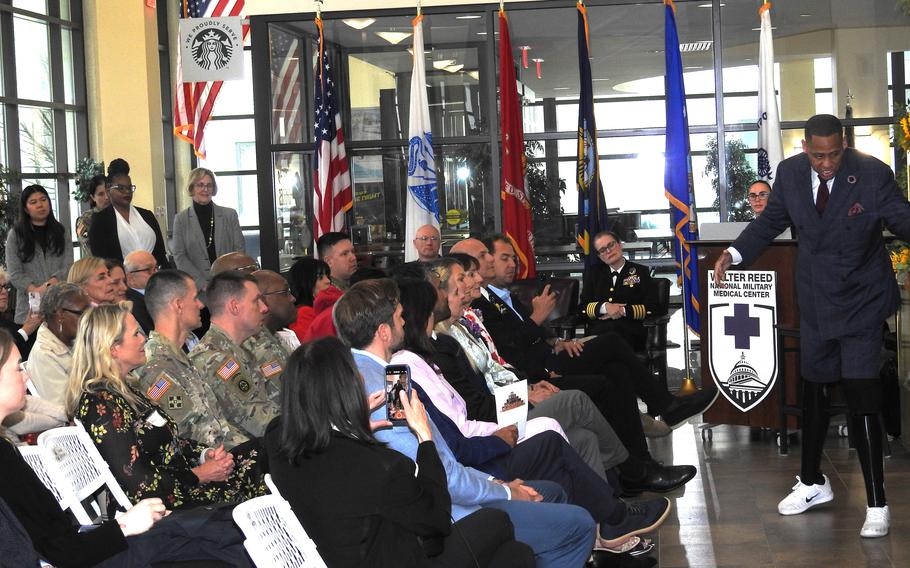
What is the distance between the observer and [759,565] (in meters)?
4.30

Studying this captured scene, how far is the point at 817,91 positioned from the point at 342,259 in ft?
16.6

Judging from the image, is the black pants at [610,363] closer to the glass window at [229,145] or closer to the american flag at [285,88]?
the american flag at [285,88]

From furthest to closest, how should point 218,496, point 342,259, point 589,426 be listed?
1. point 342,259
2. point 589,426
3. point 218,496

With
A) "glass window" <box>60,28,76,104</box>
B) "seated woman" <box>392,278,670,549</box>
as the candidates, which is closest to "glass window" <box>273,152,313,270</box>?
"seated woman" <box>392,278,670,549</box>

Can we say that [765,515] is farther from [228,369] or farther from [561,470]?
[228,369]

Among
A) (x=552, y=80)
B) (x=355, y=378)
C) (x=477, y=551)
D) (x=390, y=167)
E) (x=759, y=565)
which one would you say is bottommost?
(x=759, y=565)

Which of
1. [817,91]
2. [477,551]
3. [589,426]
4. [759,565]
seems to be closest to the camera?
[477,551]

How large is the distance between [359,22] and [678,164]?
3.18 metres

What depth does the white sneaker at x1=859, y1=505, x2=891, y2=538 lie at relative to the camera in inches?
180

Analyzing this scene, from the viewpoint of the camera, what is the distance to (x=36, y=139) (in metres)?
14.4

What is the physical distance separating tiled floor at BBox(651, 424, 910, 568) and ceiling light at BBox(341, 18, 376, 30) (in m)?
5.02

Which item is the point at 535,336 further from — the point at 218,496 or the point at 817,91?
the point at 817,91

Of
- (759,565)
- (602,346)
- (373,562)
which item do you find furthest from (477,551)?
(602,346)

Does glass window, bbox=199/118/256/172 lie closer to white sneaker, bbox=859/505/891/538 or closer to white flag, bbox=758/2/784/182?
white flag, bbox=758/2/784/182
